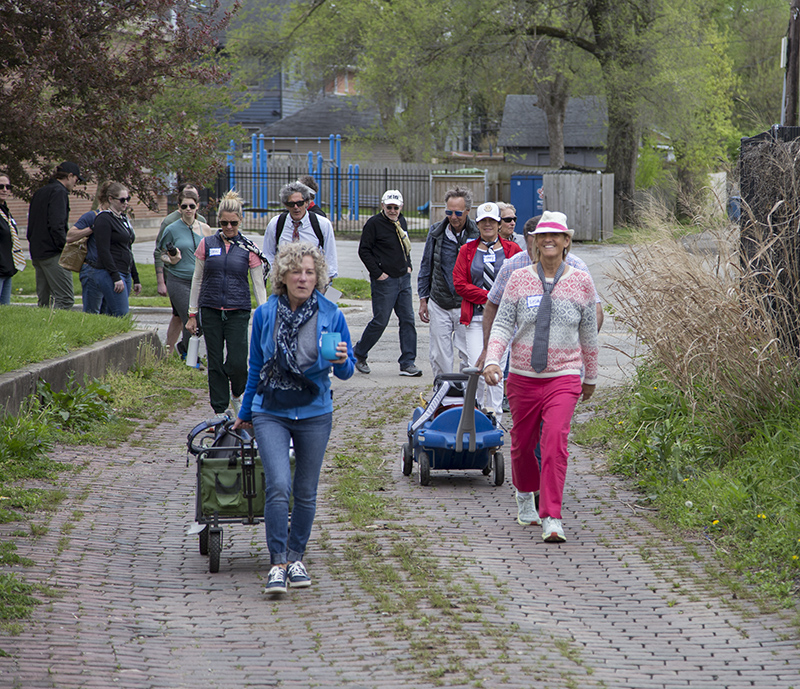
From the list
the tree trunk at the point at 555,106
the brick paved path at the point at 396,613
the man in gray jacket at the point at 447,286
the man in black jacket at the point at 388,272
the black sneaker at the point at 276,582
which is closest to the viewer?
the brick paved path at the point at 396,613

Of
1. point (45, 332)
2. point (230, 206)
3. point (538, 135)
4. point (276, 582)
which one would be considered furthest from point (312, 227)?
point (538, 135)

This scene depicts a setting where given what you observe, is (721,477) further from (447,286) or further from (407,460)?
(447,286)

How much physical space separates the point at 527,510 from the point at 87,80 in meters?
9.74

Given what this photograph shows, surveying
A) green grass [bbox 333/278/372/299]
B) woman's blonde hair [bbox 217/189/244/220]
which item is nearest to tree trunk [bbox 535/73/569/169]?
green grass [bbox 333/278/372/299]

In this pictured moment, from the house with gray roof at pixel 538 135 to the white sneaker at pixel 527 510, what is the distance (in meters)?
51.7

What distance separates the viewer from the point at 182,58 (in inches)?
593

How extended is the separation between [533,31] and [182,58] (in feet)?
60.9

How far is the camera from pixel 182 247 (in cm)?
1059

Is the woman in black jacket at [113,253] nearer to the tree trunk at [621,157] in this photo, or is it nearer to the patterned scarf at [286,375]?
the patterned scarf at [286,375]

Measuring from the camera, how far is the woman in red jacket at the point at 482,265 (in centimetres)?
829

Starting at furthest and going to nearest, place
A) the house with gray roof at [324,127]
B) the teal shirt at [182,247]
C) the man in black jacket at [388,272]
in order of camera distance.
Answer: the house with gray roof at [324,127], the man in black jacket at [388,272], the teal shirt at [182,247]

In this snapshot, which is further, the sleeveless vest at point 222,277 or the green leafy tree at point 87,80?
the green leafy tree at point 87,80

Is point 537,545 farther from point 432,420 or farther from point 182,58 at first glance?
point 182,58

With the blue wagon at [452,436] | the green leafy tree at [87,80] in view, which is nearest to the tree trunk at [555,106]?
the green leafy tree at [87,80]
